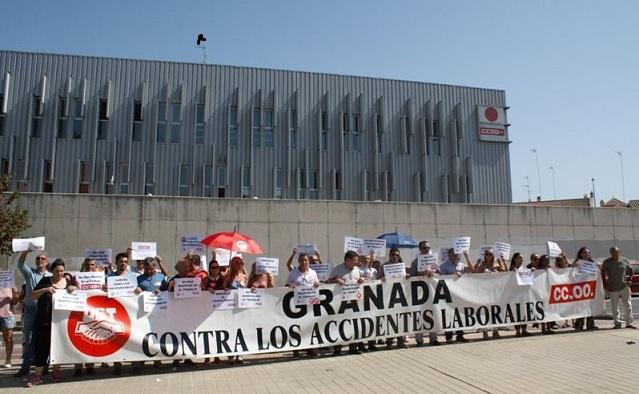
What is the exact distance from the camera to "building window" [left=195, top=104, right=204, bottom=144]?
30.1 meters

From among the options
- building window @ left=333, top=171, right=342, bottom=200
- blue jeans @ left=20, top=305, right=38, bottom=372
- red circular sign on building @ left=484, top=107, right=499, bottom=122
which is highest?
red circular sign on building @ left=484, top=107, right=499, bottom=122

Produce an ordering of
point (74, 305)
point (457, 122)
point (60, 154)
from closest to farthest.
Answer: point (74, 305)
point (60, 154)
point (457, 122)

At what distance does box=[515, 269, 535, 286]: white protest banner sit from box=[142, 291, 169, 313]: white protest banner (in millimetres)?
7153

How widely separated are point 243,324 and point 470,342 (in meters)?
4.56

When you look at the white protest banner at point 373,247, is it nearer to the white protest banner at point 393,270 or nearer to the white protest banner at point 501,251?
the white protest banner at point 393,270

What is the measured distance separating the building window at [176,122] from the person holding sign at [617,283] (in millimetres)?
23393

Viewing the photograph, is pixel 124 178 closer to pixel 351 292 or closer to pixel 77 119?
pixel 77 119

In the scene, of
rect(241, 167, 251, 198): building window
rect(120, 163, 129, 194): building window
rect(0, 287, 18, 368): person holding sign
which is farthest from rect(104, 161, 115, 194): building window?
rect(0, 287, 18, 368): person holding sign

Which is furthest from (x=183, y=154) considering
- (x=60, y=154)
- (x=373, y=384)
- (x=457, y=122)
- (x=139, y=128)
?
(x=373, y=384)

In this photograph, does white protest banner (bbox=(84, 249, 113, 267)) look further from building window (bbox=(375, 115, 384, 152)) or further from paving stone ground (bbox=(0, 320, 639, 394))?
building window (bbox=(375, 115, 384, 152))

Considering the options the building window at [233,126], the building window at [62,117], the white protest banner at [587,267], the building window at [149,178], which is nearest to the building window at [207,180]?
the building window at [233,126]

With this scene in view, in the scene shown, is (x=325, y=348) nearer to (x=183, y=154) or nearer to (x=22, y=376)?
(x=22, y=376)

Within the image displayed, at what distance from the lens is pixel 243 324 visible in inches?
356

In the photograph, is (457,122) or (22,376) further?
(457,122)
